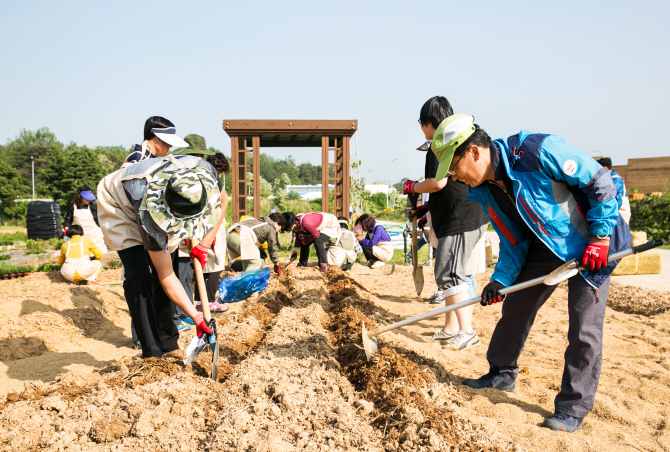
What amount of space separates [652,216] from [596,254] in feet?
41.6

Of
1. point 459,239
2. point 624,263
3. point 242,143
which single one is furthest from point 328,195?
point 459,239

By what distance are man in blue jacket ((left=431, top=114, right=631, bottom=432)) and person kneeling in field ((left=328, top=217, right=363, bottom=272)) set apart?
5.43 metres

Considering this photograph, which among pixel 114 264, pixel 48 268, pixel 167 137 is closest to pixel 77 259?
pixel 48 268

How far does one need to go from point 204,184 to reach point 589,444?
2297mm

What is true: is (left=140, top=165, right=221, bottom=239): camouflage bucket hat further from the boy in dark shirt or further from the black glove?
the boy in dark shirt

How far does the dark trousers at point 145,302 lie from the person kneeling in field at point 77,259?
3.69m

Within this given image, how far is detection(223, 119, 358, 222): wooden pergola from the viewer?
9.94 metres

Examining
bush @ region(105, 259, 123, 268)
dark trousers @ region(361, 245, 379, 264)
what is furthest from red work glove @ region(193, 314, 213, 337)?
bush @ region(105, 259, 123, 268)

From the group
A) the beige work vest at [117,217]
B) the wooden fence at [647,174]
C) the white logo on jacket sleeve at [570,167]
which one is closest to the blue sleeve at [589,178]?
the white logo on jacket sleeve at [570,167]

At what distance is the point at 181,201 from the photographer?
2.27m

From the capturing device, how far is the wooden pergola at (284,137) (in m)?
9.94

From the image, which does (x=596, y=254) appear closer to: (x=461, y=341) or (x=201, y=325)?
(x=461, y=341)

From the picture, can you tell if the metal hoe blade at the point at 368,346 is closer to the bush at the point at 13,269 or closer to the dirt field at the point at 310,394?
the dirt field at the point at 310,394

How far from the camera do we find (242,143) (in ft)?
35.4
